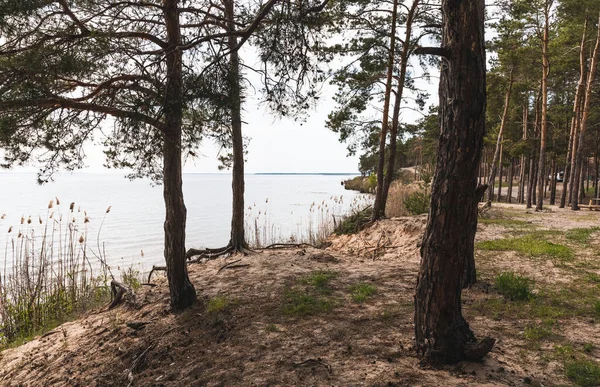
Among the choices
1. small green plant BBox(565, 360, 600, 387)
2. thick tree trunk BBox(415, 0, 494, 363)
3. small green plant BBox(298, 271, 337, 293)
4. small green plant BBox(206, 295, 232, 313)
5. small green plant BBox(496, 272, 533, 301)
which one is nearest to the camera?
small green plant BBox(565, 360, 600, 387)

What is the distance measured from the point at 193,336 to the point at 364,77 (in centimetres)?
1008

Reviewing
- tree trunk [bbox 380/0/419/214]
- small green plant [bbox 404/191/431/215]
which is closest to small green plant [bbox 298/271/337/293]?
tree trunk [bbox 380/0/419/214]

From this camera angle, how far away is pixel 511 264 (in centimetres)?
745

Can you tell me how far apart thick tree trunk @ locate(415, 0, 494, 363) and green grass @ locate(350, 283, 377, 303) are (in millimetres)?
2019

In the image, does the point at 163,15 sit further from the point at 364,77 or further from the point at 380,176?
the point at 380,176

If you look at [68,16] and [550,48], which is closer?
[68,16]

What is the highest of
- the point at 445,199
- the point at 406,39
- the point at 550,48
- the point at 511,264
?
the point at 550,48

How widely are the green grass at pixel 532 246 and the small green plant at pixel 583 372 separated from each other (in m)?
4.88

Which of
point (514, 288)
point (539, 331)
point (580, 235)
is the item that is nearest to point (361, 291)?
point (514, 288)

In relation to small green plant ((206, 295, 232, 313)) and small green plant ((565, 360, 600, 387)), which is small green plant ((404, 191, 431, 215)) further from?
small green plant ((565, 360, 600, 387))

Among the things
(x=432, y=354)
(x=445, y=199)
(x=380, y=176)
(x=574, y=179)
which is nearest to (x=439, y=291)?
(x=432, y=354)

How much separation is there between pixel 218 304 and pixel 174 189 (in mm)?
1975

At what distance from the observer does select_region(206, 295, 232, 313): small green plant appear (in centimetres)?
540

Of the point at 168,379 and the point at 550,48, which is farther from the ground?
the point at 550,48
